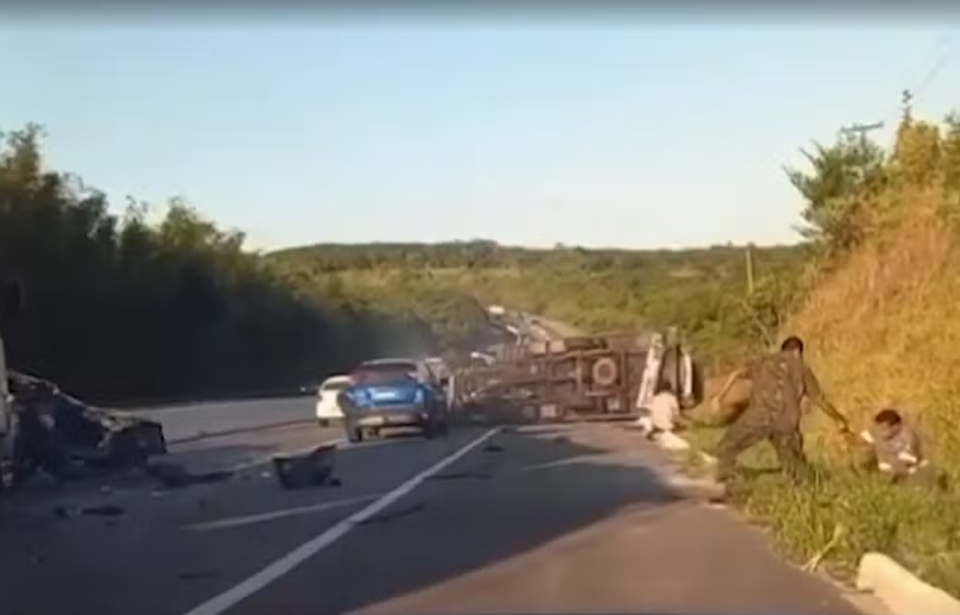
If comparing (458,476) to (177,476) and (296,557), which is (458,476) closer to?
(177,476)

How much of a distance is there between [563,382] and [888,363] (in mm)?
23198

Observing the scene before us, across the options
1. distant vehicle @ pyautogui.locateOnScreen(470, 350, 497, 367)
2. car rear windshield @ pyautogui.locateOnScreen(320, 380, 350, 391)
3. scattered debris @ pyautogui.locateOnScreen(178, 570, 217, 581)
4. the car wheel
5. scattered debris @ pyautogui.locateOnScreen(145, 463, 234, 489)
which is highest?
distant vehicle @ pyautogui.locateOnScreen(470, 350, 497, 367)

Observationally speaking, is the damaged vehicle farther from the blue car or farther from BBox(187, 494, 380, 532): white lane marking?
the blue car

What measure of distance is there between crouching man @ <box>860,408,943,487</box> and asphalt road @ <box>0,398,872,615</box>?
1.57m

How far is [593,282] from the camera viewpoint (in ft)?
245

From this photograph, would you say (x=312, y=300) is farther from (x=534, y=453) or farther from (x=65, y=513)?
(x=65, y=513)

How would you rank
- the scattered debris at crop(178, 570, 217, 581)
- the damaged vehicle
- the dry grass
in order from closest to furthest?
the scattered debris at crop(178, 570, 217, 581), the dry grass, the damaged vehicle

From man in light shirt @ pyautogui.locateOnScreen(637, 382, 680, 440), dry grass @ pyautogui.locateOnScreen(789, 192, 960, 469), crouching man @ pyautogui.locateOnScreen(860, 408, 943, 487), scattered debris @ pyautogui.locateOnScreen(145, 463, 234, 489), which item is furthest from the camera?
man in light shirt @ pyautogui.locateOnScreen(637, 382, 680, 440)

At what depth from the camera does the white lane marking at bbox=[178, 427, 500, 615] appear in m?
15.1

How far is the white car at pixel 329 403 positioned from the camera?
152 feet

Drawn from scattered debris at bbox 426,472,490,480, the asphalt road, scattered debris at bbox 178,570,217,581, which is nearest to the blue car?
the asphalt road

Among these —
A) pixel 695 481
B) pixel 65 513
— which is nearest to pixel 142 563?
pixel 65 513

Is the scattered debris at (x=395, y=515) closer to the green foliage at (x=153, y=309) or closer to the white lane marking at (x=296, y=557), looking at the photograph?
the white lane marking at (x=296, y=557)

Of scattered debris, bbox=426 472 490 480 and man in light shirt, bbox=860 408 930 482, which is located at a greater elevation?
man in light shirt, bbox=860 408 930 482
